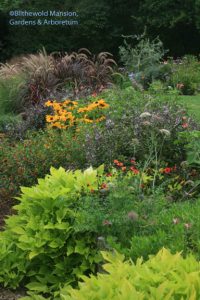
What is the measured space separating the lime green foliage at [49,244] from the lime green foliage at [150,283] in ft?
6.16

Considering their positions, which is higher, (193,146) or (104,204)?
(193,146)

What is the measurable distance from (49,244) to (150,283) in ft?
7.21

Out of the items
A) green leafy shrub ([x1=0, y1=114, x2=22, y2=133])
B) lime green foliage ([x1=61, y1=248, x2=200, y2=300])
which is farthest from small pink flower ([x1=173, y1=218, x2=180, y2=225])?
green leafy shrub ([x1=0, y1=114, x2=22, y2=133])

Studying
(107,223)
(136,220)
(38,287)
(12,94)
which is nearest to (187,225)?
(136,220)

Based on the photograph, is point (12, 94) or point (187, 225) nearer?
point (187, 225)

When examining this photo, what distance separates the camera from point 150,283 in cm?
278

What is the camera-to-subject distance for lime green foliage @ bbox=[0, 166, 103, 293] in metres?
4.87

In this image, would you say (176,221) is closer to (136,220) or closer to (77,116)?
(136,220)

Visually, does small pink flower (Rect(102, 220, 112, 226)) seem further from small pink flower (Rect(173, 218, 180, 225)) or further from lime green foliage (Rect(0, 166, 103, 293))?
small pink flower (Rect(173, 218, 180, 225))

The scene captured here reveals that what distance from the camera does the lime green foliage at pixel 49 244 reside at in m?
4.87

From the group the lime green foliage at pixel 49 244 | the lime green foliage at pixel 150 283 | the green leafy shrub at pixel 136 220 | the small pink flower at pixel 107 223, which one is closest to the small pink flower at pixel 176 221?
the green leafy shrub at pixel 136 220

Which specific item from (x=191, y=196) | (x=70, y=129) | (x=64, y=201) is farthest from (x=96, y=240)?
(x=70, y=129)

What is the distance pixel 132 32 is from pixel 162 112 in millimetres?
16162

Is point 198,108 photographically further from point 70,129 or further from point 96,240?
point 96,240
